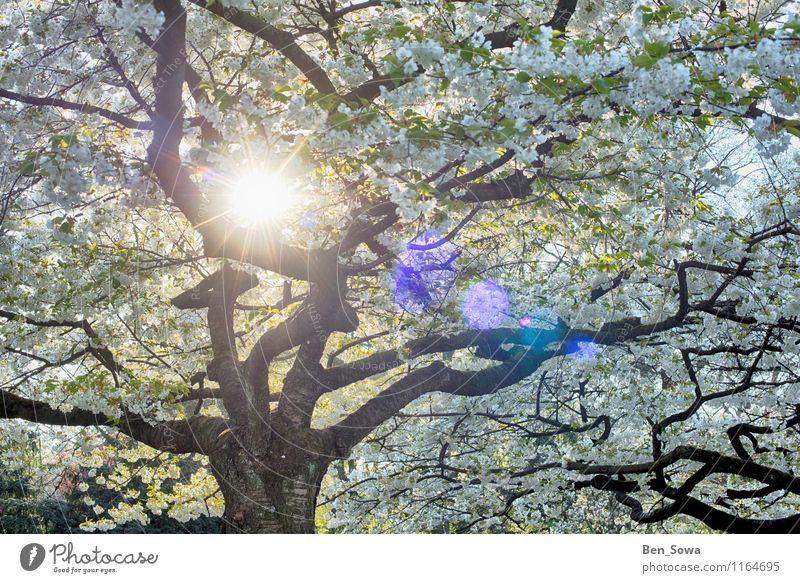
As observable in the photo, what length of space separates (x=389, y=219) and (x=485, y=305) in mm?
2898

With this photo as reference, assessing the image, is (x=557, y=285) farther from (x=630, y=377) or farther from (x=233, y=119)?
(x=233, y=119)

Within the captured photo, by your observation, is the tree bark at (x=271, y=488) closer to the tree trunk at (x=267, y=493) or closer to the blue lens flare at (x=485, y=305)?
the tree trunk at (x=267, y=493)

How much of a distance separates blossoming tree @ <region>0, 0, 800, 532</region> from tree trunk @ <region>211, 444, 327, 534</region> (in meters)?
0.03

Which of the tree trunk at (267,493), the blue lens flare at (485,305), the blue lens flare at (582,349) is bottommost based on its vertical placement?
the tree trunk at (267,493)

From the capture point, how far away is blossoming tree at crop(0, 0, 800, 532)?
498cm

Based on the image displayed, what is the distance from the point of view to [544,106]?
188 inches

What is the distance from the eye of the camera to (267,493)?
7.80 metres

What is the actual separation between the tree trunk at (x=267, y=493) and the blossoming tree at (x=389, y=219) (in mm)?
25

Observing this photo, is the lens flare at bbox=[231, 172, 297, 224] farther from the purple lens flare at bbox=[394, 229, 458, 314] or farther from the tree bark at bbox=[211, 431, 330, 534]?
the tree bark at bbox=[211, 431, 330, 534]

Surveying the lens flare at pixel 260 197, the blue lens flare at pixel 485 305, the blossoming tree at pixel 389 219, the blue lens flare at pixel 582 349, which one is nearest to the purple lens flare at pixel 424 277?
the blossoming tree at pixel 389 219

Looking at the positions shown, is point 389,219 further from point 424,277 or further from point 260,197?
point 424,277

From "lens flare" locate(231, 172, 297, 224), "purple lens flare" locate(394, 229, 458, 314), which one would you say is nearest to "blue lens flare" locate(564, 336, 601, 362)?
"purple lens flare" locate(394, 229, 458, 314)

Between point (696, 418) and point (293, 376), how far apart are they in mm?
6904

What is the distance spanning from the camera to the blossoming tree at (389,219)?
4.98 metres
